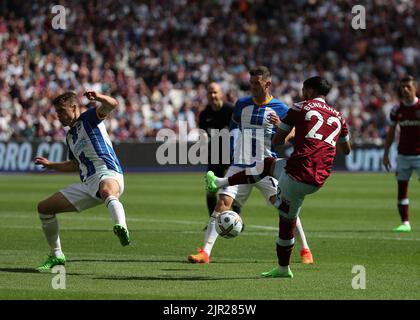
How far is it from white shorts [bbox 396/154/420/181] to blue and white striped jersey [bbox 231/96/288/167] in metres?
4.92

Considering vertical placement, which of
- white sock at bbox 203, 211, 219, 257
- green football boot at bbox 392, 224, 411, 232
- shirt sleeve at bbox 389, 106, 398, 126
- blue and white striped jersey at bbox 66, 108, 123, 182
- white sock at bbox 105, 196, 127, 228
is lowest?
green football boot at bbox 392, 224, 411, 232

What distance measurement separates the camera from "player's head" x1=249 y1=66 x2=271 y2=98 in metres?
11.7

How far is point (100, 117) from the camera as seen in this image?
11055 millimetres

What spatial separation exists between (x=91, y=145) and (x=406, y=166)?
7.16 metres

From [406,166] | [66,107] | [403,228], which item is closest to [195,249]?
[66,107]

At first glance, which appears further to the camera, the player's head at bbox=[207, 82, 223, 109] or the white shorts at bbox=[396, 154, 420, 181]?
the white shorts at bbox=[396, 154, 420, 181]

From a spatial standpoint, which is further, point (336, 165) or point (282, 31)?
point (282, 31)

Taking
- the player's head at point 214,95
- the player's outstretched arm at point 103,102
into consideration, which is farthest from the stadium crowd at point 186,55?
the player's outstretched arm at point 103,102

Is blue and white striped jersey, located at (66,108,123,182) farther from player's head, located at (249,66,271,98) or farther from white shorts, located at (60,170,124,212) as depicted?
player's head, located at (249,66,271,98)

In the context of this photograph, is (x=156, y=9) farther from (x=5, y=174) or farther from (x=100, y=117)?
(x=100, y=117)

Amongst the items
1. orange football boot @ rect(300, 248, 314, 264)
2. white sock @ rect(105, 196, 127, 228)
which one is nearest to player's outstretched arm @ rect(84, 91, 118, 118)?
white sock @ rect(105, 196, 127, 228)

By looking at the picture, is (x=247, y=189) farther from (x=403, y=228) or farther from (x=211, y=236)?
(x=403, y=228)
